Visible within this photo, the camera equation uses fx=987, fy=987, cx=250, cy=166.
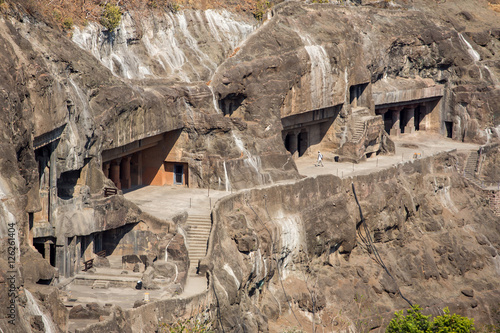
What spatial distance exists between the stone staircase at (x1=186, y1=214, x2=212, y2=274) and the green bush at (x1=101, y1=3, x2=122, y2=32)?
461 inches

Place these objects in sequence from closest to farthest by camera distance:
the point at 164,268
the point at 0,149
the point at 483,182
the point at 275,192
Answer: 1. the point at 0,149
2. the point at 164,268
3. the point at 275,192
4. the point at 483,182

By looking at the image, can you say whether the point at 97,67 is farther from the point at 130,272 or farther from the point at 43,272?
the point at 43,272

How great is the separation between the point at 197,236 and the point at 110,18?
1353 cm

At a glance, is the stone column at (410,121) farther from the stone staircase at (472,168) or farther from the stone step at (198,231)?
the stone step at (198,231)

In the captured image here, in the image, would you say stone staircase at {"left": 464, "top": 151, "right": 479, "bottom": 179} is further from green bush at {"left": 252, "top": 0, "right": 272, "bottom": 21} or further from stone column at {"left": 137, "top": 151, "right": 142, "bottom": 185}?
stone column at {"left": 137, "top": 151, "right": 142, "bottom": 185}

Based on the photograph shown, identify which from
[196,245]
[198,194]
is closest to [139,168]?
[198,194]

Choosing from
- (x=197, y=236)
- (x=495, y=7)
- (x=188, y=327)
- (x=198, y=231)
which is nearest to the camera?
(x=188, y=327)

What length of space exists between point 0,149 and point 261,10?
102ft

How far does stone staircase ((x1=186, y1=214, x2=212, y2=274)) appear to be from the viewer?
4666 cm

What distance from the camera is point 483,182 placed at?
70688mm

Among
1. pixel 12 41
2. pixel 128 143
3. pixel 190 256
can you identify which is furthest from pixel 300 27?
pixel 12 41

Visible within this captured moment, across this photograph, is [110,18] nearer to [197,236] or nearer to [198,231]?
[198,231]

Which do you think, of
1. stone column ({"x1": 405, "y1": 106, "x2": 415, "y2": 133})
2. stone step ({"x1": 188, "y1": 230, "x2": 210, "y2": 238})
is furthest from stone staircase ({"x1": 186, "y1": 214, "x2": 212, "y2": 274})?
stone column ({"x1": 405, "y1": 106, "x2": 415, "y2": 133})

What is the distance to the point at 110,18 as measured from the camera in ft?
175
